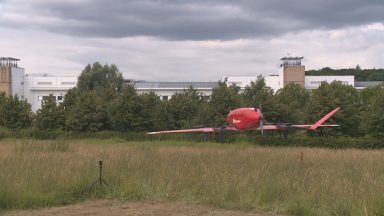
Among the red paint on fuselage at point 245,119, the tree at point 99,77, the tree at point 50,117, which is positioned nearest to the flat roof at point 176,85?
the tree at point 99,77

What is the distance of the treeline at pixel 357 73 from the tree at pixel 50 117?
10162cm

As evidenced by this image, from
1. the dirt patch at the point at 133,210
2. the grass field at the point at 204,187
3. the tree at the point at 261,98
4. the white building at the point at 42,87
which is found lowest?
the dirt patch at the point at 133,210

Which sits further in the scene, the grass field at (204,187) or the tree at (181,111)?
the tree at (181,111)

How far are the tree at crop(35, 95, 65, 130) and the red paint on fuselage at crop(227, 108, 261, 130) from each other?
2487cm

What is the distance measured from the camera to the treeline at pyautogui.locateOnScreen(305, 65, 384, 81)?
473 feet

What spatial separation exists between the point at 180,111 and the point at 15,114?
18.7 metres

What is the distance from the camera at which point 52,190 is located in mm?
10266

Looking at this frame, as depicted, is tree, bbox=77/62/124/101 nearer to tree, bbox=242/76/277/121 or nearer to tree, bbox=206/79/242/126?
tree, bbox=242/76/277/121

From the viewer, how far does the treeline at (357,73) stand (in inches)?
5674

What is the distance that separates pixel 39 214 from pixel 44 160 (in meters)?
5.46

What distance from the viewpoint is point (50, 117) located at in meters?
53.5

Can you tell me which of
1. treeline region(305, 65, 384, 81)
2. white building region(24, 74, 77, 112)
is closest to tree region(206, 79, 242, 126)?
white building region(24, 74, 77, 112)

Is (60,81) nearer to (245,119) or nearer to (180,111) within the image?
(180,111)

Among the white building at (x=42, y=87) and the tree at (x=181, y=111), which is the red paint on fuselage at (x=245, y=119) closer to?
the tree at (x=181, y=111)
